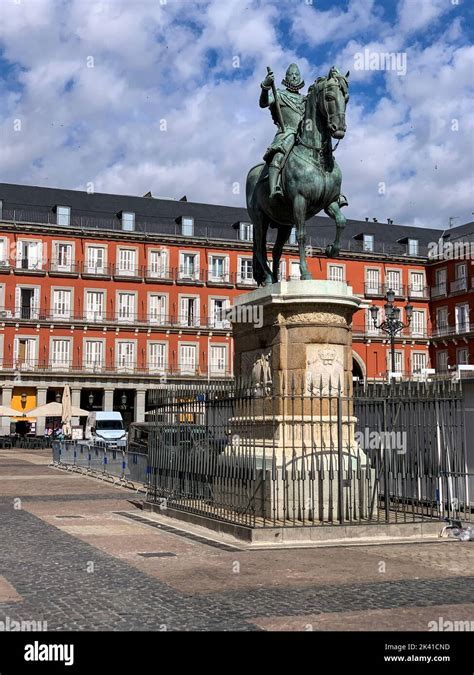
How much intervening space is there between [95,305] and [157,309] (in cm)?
449

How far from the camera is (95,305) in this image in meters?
59.9

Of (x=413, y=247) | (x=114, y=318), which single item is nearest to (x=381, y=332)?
(x=413, y=247)

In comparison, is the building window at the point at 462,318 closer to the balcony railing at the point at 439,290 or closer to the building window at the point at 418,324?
the balcony railing at the point at 439,290

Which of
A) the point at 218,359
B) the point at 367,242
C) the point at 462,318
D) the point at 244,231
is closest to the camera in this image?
the point at 218,359

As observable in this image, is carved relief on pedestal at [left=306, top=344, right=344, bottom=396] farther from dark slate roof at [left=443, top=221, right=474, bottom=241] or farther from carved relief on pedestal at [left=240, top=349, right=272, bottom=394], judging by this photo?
dark slate roof at [left=443, top=221, right=474, bottom=241]

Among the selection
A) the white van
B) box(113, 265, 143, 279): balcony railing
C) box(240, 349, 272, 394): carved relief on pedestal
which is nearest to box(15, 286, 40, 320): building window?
box(113, 265, 143, 279): balcony railing

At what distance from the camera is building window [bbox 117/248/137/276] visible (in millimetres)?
60312

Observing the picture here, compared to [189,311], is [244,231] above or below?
above

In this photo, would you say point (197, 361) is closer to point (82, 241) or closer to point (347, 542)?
point (82, 241)

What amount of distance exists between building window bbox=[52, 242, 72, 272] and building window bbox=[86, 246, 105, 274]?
1.27m

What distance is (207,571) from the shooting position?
8.83 meters

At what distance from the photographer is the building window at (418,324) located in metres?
66.8

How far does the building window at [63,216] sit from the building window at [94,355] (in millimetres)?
8454

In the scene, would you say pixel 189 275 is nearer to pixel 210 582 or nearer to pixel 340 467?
pixel 340 467
